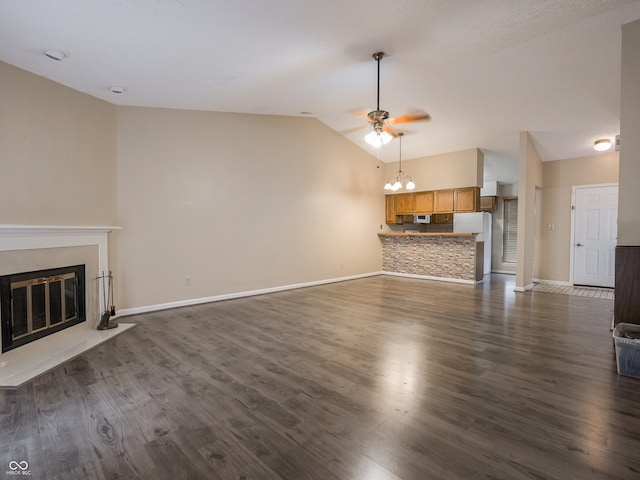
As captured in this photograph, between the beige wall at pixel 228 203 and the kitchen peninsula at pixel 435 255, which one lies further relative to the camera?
the kitchen peninsula at pixel 435 255

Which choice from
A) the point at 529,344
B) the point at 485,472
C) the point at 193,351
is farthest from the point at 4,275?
the point at 529,344

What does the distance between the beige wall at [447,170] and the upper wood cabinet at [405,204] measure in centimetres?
29

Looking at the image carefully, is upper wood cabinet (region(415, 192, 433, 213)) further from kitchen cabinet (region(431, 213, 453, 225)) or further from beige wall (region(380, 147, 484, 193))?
kitchen cabinet (region(431, 213, 453, 225))

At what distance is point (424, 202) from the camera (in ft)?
24.6

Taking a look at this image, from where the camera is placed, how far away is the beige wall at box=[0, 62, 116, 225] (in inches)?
118

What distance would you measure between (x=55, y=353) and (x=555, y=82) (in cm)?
645

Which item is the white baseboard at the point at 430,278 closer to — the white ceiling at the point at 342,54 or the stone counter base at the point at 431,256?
the stone counter base at the point at 431,256

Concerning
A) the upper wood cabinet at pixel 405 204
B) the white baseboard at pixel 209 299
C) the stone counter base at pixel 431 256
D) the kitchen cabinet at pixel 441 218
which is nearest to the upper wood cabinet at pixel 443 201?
the upper wood cabinet at pixel 405 204

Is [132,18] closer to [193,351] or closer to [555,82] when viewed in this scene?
[193,351]

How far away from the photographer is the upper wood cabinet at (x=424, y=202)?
7398 millimetres

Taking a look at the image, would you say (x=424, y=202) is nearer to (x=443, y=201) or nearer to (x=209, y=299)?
(x=443, y=201)

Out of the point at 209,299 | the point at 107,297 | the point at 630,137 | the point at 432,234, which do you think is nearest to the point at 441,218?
the point at 432,234

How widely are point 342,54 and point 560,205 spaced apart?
5836mm

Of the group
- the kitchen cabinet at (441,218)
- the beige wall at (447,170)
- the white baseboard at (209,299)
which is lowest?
the white baseboard at (209,299)
